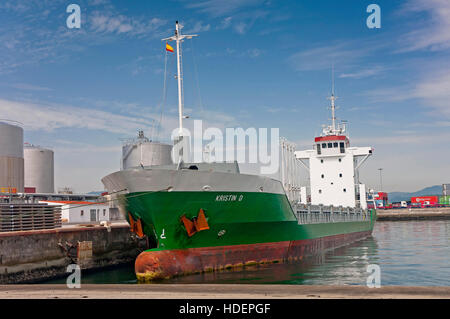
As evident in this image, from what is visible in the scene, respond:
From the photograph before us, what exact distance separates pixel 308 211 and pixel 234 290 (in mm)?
17708

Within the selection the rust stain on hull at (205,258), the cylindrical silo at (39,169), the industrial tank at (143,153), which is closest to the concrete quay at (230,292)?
the rust stain on hull at (205,258)

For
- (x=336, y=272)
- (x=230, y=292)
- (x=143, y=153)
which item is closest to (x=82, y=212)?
(x=143, y=153)

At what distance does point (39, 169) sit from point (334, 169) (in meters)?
42.8

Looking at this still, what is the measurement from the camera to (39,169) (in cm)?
6094

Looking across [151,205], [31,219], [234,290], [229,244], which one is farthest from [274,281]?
[31,219]

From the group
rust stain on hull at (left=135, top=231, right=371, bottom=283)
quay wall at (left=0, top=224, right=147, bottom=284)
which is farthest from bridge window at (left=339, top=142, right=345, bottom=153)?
quay wall at (left=0, top=224, right=147, bottom=284)

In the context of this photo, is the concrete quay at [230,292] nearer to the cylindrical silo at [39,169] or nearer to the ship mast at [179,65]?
the ship mast at [179,65]

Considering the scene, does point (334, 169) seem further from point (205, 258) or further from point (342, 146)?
point (205, 258)

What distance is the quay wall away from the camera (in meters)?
19.3

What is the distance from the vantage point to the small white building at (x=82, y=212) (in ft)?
126

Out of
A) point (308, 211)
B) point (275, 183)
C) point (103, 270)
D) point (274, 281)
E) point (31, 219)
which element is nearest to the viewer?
point (274, 281)

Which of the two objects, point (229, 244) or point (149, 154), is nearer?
point (229, 244)

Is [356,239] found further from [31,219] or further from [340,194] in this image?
[31,219]

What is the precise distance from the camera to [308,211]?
27.2m
